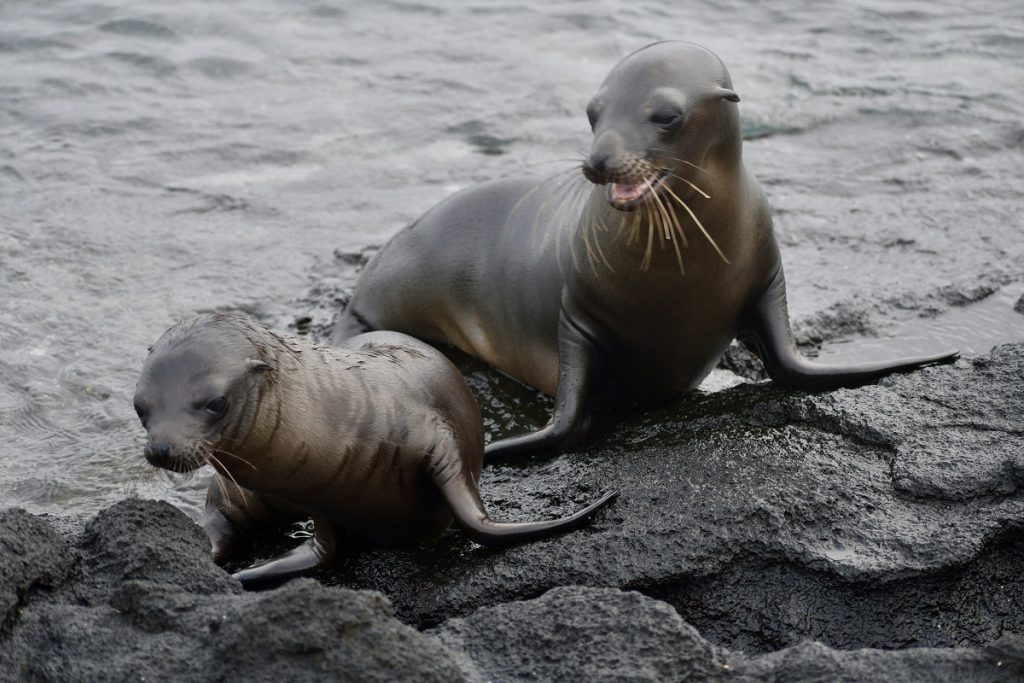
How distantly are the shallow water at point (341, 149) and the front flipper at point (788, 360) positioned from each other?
937 millimetres

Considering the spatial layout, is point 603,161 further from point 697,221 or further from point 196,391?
point 196,391

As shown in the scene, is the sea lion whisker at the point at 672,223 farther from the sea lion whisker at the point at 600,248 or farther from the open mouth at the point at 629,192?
the sea lion whisker at the point at 600,248

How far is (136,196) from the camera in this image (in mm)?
8242

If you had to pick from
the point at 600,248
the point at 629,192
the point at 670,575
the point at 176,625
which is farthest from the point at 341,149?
the point at 176,625

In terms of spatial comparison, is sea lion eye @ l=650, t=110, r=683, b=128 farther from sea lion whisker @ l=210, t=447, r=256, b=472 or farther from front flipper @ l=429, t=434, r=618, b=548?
sea lion whisker @ l=210, t=447, r=256, b=472

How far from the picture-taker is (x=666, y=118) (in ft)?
14.6

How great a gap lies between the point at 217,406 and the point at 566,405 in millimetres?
1533

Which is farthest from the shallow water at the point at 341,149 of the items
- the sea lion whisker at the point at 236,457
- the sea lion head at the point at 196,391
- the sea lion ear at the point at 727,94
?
the sea lion head at the point at 196,391

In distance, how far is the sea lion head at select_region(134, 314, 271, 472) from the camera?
3.69 m

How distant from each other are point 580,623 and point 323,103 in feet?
25.1

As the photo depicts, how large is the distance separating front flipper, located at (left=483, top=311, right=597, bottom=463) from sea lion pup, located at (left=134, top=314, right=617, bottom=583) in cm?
27

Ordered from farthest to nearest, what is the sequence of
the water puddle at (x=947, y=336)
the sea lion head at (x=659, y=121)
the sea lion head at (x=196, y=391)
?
the water puddle at (x=947, y=336), the sea lion head at (x=659, y=121), the sea lion head at (x=196, y=391)

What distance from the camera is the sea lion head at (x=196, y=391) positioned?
3688 mm

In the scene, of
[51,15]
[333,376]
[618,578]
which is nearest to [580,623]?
[618,578]
